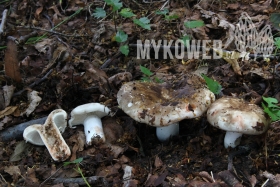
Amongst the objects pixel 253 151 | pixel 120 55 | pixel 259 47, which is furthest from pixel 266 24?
pixel 253 151

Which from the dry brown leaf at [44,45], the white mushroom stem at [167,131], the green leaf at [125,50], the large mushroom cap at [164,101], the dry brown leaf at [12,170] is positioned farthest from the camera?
the dry brown leaf at [44,45]

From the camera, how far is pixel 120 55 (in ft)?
15.8

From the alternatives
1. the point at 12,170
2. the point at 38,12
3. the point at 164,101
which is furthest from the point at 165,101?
the point at 38,12

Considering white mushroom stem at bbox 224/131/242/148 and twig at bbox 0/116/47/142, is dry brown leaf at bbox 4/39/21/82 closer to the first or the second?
twig at bbox 0/116/47/142

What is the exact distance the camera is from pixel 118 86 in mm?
4211

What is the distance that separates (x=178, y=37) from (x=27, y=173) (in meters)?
2.98

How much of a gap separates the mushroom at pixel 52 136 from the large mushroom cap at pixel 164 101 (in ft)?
2.58

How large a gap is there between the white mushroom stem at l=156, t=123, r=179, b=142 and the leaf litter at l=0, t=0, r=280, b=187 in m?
0.07

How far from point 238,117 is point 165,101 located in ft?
2.33

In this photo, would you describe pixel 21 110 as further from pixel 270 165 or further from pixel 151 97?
pixel 270 165

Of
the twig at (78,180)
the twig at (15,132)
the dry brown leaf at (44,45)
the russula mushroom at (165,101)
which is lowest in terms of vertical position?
the twig at (78,180)

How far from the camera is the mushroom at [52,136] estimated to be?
3.39 m

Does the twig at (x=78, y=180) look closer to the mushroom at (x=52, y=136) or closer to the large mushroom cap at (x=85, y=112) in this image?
the mushroom at (x=52, y=136)

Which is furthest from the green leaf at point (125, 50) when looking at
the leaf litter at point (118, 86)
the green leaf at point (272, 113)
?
the green leaf at point (272, 113)
